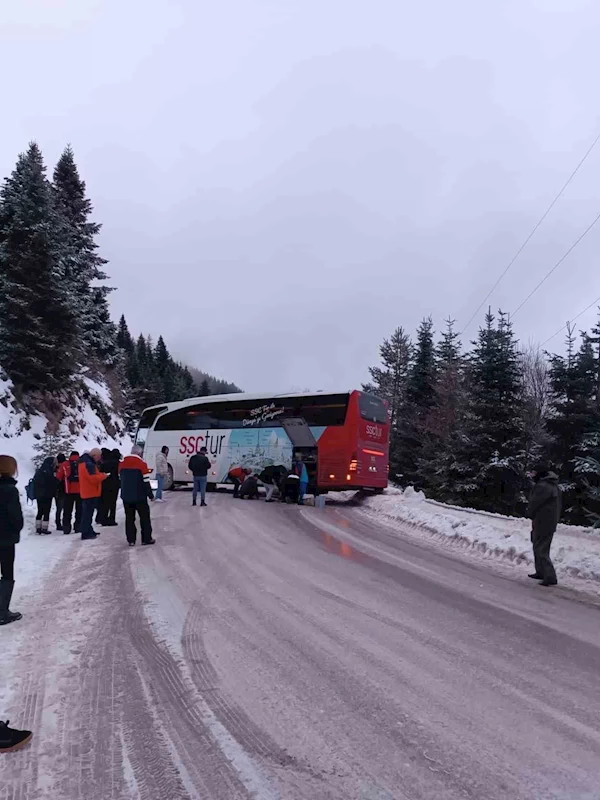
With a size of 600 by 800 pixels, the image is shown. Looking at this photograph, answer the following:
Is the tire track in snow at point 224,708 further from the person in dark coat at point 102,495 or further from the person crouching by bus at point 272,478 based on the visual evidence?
the person crouching by bus at point 272,478

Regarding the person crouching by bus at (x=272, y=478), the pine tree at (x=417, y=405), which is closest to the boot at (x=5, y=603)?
the person crouching by bus at (x=272, y=478)

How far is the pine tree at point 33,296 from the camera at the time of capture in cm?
2620

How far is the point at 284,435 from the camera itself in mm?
22125

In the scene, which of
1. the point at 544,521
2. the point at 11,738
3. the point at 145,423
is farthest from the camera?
the point at 145,423

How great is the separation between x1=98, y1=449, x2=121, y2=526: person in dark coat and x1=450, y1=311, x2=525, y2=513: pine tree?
50.5 ft

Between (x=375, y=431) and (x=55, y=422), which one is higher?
(x=55, y=422)

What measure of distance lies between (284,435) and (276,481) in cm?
188

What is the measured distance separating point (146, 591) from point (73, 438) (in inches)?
1052

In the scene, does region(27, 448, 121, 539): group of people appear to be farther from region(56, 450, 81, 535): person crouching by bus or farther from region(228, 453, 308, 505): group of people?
region(228, 453, 308, 505): group of people

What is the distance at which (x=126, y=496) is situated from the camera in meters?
10.2

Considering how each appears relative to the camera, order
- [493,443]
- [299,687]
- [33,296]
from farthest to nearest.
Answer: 1. [33,296]
2. [493,443]
3. [299,687]

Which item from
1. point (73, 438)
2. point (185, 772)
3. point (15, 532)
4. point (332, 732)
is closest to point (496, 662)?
point (332, 732)

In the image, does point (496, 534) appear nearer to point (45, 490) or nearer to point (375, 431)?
point (45, 490)

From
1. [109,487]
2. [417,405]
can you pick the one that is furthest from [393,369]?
[109,487]
